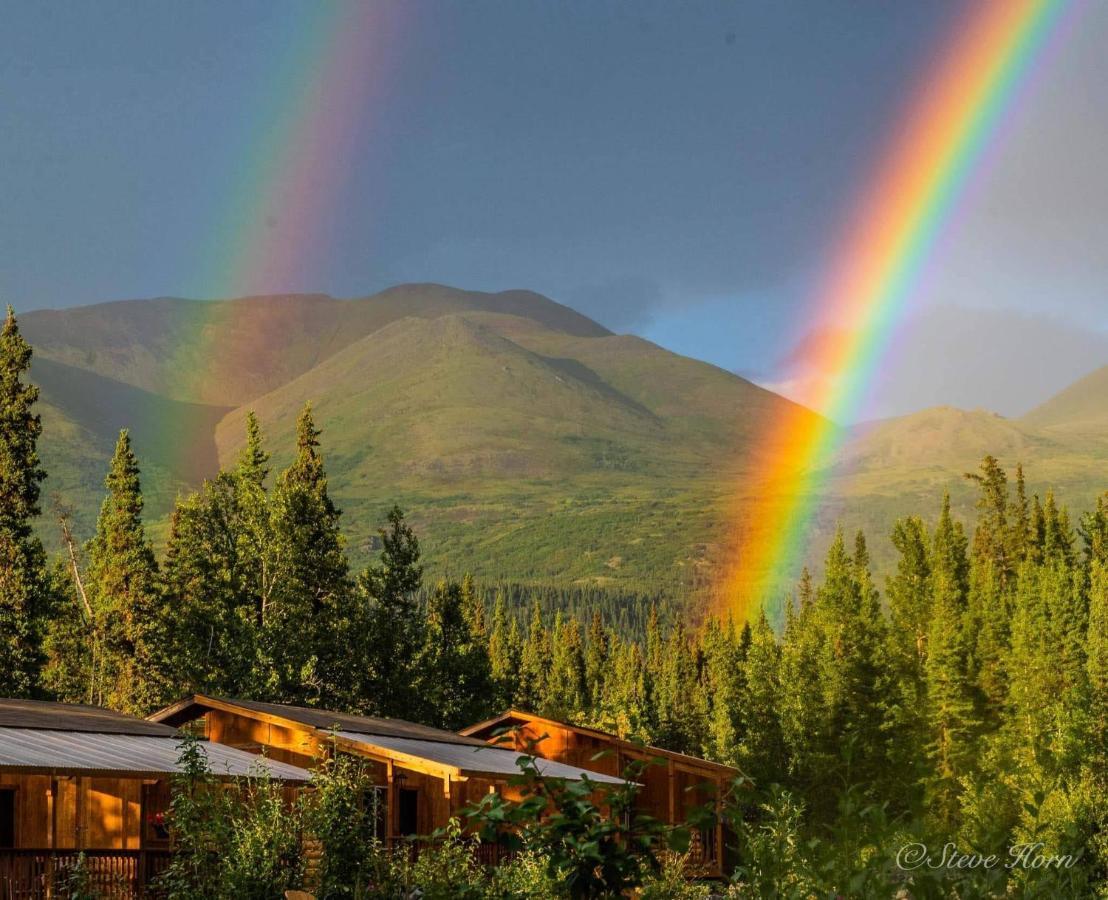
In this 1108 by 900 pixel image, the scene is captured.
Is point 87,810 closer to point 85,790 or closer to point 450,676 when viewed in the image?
point 85,790

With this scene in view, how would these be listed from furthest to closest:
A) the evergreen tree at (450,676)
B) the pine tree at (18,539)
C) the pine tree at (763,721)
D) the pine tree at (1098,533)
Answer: the pine tree at (1098,533)
the pine tree at (763,721)
the evergreen tree at (450,676)
the pine tree at (18,539)

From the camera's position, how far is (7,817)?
81.9ft

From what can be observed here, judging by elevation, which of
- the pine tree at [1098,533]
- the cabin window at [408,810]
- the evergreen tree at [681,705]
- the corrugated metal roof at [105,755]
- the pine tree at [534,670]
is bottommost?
the evergreen tree at [681,705]

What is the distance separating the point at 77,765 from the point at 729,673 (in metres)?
92.6

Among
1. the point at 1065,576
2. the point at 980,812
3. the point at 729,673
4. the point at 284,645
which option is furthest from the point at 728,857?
the point at 729,673

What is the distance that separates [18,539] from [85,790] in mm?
25224

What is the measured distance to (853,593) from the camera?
3563 inches

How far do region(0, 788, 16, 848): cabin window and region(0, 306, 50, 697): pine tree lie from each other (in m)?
23.3

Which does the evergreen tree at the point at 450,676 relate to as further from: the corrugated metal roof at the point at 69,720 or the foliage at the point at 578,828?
the foliage at the point at 578,828

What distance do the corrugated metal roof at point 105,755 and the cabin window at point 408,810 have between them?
5.91 meters

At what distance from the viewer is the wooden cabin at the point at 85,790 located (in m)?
21.5

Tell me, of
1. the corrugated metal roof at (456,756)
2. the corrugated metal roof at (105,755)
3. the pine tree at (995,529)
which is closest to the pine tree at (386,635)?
the corrugated metal roof at (456,756)

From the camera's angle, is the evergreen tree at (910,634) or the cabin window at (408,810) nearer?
the cabin window at (408,810)

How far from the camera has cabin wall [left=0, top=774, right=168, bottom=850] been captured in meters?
25.2
